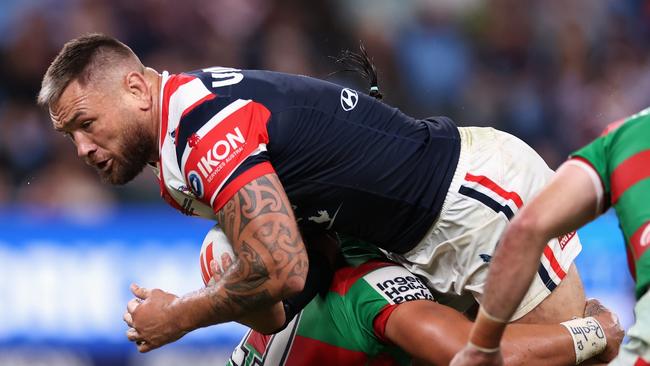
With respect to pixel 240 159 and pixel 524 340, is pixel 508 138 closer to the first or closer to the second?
pixel 524 340

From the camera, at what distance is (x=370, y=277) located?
448cm

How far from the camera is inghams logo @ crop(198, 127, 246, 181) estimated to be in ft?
12.9

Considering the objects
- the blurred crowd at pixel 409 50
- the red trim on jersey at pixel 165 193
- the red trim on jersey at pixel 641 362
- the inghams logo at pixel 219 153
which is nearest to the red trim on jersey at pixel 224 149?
the inghams logo at pixel 219 153

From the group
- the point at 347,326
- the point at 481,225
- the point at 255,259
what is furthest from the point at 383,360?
the point at 255,259

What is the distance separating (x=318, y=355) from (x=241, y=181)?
1102 mm

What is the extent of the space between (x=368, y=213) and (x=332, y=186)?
0.66 ft

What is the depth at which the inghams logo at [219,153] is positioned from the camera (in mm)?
3928

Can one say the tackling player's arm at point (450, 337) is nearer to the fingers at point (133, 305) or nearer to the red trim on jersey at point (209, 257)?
the red trim on jersey at point (209, 257)

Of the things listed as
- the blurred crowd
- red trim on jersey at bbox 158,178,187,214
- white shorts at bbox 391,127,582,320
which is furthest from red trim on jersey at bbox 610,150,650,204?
the blurred crowd

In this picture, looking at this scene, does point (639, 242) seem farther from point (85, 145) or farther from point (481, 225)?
point (85, 145)

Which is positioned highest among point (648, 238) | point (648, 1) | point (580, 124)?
point (648, 238)

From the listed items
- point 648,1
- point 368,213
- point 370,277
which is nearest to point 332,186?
point 368,213

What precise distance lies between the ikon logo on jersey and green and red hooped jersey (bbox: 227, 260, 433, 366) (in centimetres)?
68

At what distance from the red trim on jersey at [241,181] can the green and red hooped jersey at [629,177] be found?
1165mm
